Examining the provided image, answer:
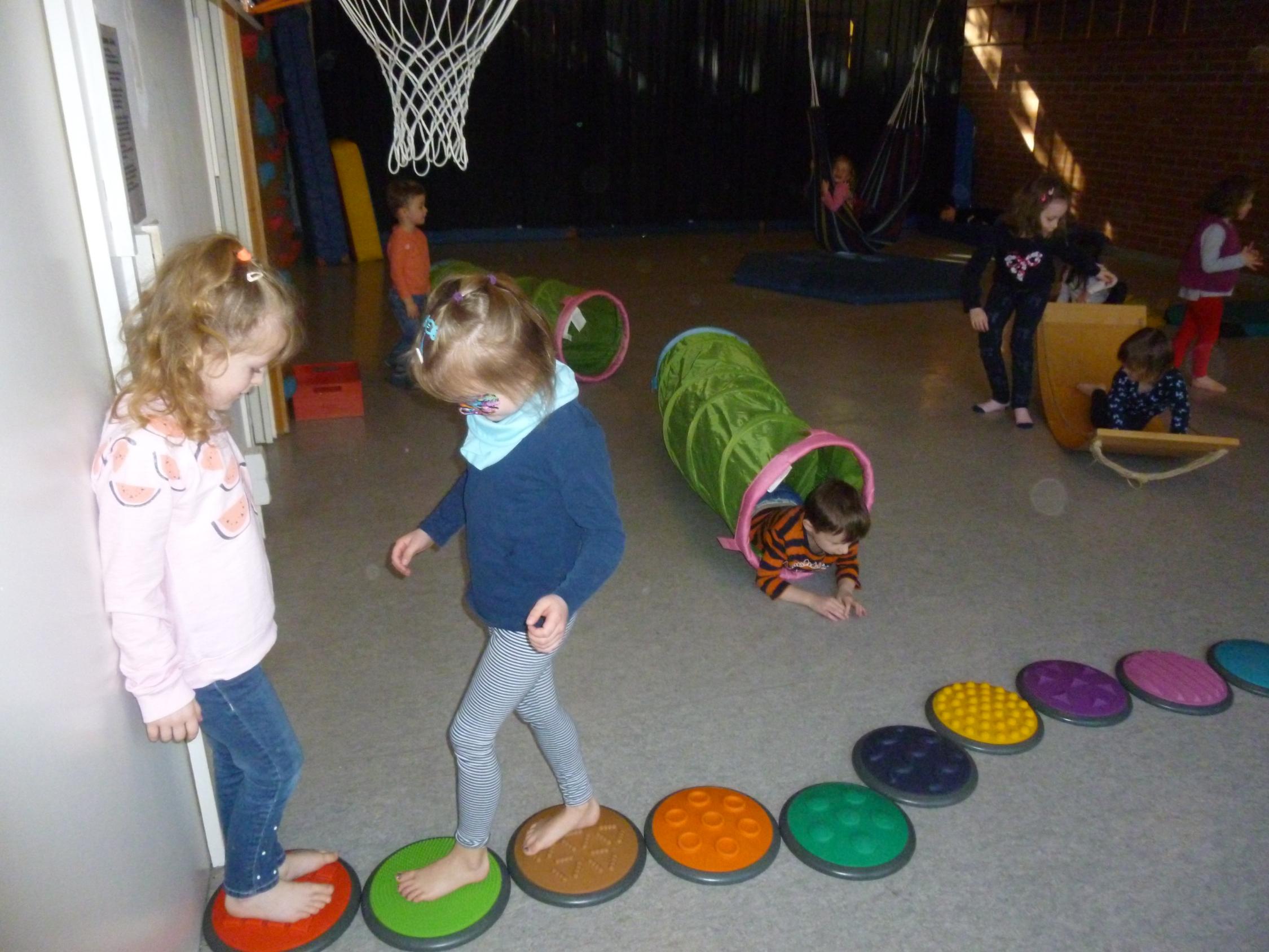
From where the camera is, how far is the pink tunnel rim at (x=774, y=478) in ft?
10.3

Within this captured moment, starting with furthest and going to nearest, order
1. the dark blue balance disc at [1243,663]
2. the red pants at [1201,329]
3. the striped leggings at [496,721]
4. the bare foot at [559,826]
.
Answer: the red pants at [1201,329]
the dark blue balance disc at [1243,663]
the bare foot at [559,826]
the striped leggings at [496,721]

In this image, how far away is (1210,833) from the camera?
2.21 meters

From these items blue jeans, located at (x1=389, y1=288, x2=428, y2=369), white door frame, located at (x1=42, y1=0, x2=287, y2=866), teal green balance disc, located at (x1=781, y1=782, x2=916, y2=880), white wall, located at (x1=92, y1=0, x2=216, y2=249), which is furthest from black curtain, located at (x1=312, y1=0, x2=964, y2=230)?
teal green balance disc, located at (x1=781, y1=782, x2=916, y2=880)

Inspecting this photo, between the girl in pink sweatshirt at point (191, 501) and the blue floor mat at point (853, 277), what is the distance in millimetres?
6925

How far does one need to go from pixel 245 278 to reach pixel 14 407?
0.41 meters

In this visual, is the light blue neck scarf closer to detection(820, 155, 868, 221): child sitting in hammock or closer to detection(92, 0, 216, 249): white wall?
detection(92, 0, 216, 249): white wall

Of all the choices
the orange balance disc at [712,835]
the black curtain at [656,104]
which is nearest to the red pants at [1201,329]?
the orange balance disc at [712,835]

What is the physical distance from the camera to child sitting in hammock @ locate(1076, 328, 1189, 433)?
4.24 meters

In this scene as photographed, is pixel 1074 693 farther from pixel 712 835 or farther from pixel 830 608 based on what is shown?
pixel 712 835

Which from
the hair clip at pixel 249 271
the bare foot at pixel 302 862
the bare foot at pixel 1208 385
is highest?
the hair clip at pixel 249 271

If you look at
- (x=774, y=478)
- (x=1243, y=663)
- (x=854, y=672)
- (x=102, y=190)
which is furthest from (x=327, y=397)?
(x=1243, y=663)

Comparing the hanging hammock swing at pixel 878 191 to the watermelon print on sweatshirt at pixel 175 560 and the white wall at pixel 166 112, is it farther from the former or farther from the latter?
the watermelon print on sweatshirt at pixel 175 560

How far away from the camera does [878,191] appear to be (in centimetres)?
908

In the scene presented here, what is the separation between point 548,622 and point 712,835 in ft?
2.77
